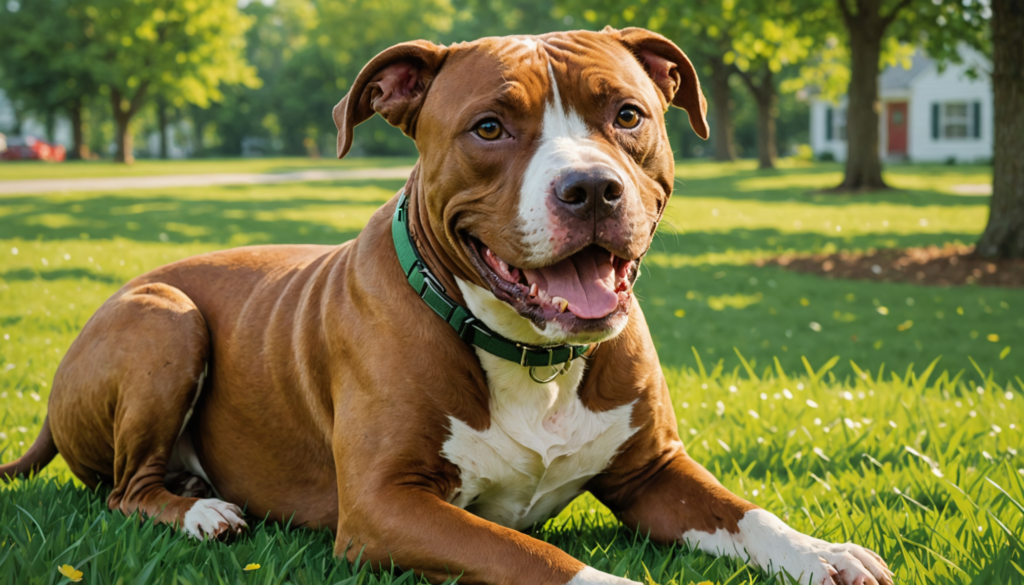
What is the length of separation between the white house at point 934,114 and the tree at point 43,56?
34.6 metres

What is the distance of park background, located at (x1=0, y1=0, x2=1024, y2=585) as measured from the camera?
284 cm

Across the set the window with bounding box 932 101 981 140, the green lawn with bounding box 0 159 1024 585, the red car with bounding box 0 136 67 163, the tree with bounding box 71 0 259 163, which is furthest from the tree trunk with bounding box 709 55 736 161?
the red car with bounding box 0 136 67 163

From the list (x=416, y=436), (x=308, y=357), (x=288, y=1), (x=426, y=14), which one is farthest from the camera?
(x=288, y=1)

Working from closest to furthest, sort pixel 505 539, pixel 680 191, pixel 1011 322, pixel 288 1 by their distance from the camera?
pixel 505 539
pixel 1011 322
pixel 680 191
pixel 288 1

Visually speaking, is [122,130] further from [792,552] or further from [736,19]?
[792,552]

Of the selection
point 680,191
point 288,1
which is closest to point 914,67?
point 680,191

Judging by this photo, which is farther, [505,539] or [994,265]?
[994,265]

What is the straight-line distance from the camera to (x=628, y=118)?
9.45 ft

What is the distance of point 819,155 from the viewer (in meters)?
42.9

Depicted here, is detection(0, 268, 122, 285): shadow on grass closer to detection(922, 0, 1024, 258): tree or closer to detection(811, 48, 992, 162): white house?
detection(922, 0, 1024, 258): tree

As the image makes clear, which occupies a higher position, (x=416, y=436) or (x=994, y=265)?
(x=416, y=436)

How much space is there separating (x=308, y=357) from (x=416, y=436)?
2.19 feet

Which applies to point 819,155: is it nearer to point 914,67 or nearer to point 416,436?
point 914,67

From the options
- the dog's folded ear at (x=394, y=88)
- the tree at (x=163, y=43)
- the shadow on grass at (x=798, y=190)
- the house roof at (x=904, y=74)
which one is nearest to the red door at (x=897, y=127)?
the house roof at (x=904, y=74)
